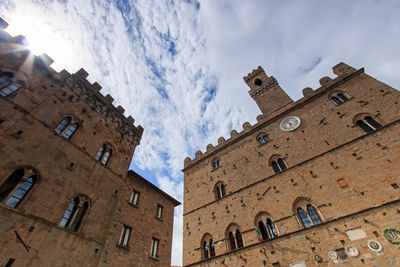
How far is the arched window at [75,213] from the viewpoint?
8452 mm

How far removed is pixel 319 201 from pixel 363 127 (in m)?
5.31

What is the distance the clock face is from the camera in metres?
14.3

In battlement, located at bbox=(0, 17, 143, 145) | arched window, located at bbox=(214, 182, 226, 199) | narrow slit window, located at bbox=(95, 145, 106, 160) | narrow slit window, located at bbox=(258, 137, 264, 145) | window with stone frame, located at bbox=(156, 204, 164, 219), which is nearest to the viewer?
battlement, located at bbox=(0, 17, 143, 145)

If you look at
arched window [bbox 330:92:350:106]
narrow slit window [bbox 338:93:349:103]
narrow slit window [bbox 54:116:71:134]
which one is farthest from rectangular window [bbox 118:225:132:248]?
narrow slit window [bbox 338:93:349:103]

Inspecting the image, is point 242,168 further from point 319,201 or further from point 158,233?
point 158,233

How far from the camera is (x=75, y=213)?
29.1 ft

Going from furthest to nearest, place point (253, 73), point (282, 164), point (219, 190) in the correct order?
point (253, 73), point (219, 190), point (282, 164)

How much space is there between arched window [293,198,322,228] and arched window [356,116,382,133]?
17.9 ft

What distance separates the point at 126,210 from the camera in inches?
451

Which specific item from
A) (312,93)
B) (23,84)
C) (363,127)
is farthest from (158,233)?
(312,93)

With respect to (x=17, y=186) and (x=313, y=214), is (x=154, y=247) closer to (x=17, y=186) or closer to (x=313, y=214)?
(x=17, y=186)

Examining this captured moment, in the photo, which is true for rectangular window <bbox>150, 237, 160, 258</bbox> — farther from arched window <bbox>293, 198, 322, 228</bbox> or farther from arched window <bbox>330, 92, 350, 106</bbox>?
arched window <bbox>330, 92, 350, 106</bbox>

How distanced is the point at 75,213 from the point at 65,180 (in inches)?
63.2

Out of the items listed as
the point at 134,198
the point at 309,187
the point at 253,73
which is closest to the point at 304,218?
the point at 309,187
